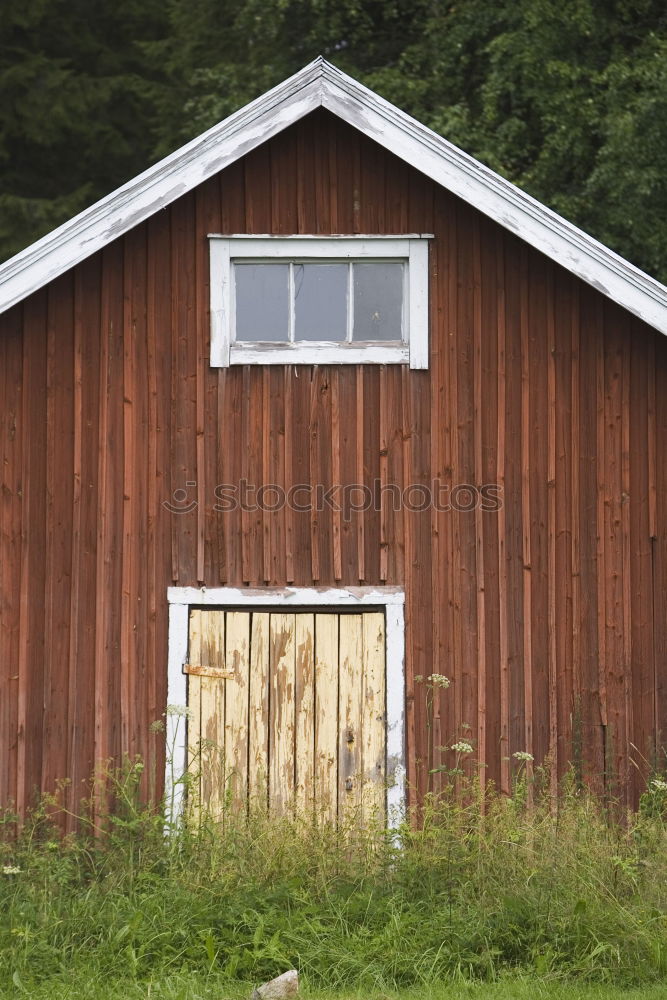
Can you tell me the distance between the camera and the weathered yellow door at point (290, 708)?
8.23 meters

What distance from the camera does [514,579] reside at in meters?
8.44

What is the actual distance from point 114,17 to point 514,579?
17.3 metres

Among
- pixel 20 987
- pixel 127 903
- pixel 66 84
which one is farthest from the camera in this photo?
pixel 66 84

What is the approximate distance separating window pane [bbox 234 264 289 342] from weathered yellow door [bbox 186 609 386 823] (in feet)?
6.43

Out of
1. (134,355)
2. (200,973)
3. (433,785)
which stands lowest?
(200,973)

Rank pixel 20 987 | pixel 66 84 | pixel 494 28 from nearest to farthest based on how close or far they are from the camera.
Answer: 1. pixel 20 987
2. pixel 494 28
3. pixel 66 84

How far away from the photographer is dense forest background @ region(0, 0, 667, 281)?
15148 mm

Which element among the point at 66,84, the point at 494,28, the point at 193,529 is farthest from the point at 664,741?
the point at 66,84

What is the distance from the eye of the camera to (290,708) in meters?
8.31

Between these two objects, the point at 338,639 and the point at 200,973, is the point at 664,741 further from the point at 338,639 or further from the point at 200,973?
the point at 200,973

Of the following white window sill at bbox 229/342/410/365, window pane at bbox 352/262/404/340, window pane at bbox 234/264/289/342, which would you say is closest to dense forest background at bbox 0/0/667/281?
window pane at bbox 352/262/404/340

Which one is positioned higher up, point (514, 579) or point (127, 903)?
point (514, 579)

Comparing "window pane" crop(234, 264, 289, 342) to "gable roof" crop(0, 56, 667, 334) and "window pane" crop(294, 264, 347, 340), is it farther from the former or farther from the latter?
"gable roof" crop(0, 56, 667, 334)

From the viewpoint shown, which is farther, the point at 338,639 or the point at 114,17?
the point at 114,17
